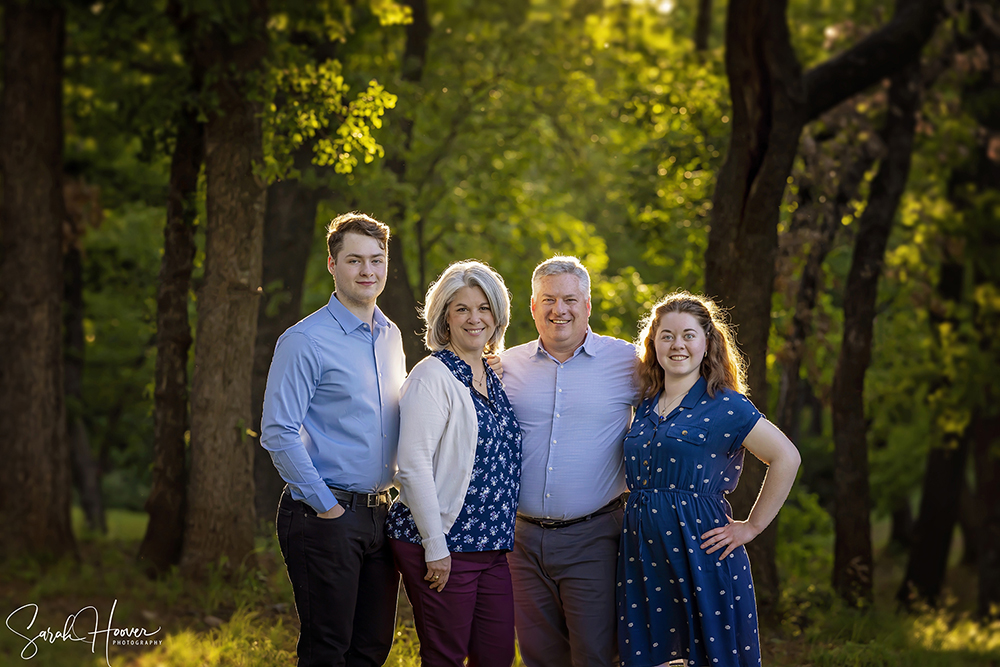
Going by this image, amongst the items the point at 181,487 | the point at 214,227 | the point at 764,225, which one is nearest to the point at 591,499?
the point at 764,225

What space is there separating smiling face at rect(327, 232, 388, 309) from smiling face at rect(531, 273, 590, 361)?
2.62ft

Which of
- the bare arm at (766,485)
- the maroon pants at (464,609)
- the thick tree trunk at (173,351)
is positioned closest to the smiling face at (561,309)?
the bare arm at (766,485)

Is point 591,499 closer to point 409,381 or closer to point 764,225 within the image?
point 409,381

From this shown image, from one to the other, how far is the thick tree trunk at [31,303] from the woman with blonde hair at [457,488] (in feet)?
20.6

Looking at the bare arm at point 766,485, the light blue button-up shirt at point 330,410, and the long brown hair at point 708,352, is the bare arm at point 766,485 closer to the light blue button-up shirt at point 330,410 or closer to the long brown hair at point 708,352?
the long brown hair at point 708,352

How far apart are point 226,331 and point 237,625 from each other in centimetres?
221

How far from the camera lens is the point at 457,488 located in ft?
12.1

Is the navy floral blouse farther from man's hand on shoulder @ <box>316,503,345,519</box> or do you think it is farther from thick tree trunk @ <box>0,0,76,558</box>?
thick tree trunk @ <box>0,0,76,558</box>

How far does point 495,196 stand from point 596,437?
30.9 ft

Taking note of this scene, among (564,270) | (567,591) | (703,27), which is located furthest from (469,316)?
(703,27)

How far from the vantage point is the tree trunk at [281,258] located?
9.20 meters

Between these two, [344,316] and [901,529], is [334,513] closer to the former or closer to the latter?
[344,316]

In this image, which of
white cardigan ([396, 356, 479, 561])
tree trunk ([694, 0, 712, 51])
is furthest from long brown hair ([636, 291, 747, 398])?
tree trunk ([694, 0, 712, 51])
